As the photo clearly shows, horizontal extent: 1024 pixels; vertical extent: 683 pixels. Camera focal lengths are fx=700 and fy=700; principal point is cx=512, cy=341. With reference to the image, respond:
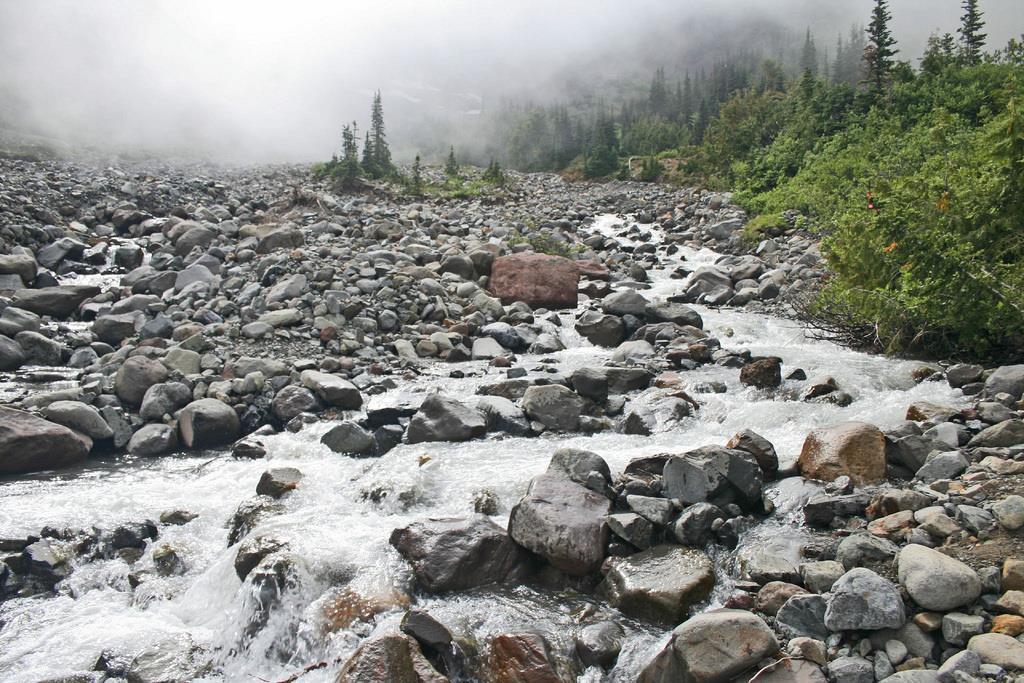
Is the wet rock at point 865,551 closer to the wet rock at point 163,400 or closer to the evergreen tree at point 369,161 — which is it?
the wet rock at point 163,400

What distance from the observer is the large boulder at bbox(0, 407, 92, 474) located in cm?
811

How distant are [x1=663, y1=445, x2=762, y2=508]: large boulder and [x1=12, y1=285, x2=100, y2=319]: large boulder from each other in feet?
40.9

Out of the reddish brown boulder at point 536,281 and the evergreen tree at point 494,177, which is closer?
the reddish brown boulder at point 536,281

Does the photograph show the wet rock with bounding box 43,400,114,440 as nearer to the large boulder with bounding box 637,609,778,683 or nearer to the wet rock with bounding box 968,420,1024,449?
the large boulder with bounding box 637,609,778,683

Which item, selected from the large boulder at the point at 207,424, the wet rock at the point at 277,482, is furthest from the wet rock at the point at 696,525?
the large boulder at the point at 207,424

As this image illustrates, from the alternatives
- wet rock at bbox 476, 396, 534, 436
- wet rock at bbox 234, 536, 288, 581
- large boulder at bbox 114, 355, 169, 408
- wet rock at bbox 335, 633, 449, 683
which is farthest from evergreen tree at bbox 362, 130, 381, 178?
wet rock at bbox 335, 633, 449, 683

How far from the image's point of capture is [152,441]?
9016mm

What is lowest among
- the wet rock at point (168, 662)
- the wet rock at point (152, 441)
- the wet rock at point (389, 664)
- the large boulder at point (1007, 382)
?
the wet rock at point (168, 662)

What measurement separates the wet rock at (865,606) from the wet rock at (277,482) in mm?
5316

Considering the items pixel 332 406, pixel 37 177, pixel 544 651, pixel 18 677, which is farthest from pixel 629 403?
pixel 37 177

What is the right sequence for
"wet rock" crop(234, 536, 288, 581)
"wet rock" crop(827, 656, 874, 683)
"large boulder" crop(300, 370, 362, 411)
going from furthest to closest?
"large boulder" crop(300, 370, 362, 411), "wet rock" crop(234, 536, 288, 581), "wet rock" crop(827, 656, 874, 683)

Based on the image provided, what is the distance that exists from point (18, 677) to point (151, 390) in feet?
17.2

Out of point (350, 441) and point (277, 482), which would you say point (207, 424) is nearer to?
point (350, 441)

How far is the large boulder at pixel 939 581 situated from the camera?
411cm
